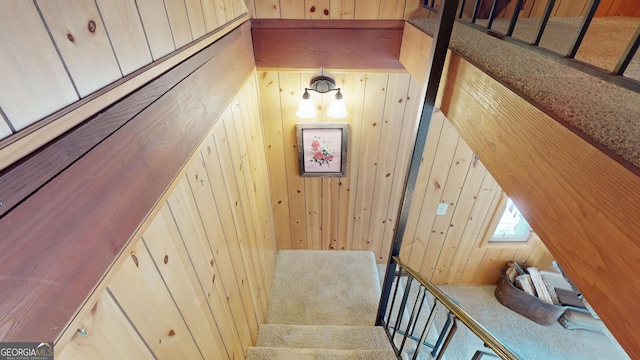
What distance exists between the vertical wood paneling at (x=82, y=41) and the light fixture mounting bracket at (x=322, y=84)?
1.72m

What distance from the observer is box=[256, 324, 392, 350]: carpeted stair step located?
2.17m

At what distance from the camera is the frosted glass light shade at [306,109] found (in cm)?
223

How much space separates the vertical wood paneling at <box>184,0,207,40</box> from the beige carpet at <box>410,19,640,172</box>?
1033mm

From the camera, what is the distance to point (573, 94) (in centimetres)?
74

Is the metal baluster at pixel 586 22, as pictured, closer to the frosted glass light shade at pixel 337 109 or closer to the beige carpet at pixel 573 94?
the beige carpet at pixel 573 94

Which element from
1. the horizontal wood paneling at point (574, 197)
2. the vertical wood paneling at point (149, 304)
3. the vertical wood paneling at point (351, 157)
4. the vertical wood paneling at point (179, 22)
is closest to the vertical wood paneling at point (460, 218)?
the vertical wood paneling at point (351, 157)

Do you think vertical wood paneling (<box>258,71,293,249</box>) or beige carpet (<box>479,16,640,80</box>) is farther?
vertical wood paneling (<box>258,71,293,249</box>)

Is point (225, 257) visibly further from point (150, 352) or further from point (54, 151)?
point (54, 151)

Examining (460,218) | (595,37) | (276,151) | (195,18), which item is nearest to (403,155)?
(460,218)

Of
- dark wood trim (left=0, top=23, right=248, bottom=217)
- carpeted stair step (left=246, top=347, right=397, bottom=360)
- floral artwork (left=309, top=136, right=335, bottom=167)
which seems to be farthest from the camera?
floral artwork (left=309, top=136, right=335, bottom=167)

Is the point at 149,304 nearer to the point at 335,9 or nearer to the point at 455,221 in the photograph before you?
the point at 335,9

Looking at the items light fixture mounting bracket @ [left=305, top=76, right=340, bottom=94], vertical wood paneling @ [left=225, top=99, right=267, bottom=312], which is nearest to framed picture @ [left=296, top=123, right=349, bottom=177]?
light fixture mounting bracket @ [left=305, top=76, right=340, bottom=94]

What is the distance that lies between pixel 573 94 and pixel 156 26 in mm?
1153

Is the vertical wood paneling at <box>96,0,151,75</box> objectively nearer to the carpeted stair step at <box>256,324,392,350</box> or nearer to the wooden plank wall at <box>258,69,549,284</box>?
the wooden plank wall at <box>258,69,549,284</box>
